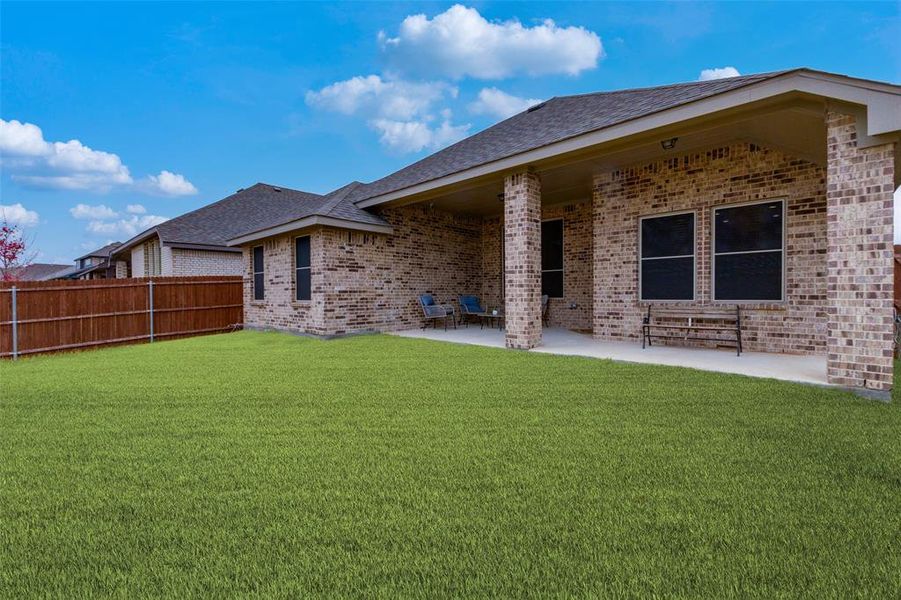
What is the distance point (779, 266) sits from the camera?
23.8 feet

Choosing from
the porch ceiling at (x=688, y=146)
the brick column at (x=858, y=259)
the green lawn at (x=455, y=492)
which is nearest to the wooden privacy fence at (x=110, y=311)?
the green lawn at (x=455, y=492)

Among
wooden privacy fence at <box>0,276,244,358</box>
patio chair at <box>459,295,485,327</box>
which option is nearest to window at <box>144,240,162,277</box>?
wooden privacy fence at <box>0,276,244,358</box>

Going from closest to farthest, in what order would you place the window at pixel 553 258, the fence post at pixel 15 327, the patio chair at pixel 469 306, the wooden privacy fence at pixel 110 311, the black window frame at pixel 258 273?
1. the fence post at pixel 15 327
2. the wooden privacy fence at pixel 110 311
3. the window at pixel 553 258
4. the patio chair at pixel 469 306
5. the black window frame at pixel 258 273

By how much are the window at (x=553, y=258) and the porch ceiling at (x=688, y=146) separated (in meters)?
1.08

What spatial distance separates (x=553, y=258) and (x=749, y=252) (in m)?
5.03

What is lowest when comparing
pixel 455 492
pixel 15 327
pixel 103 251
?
pixel 455 492

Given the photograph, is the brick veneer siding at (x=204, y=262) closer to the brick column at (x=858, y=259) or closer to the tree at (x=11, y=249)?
the tree at (x=11, y=249)

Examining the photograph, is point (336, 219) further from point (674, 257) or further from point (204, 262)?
point (204, 262)

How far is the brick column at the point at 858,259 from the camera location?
4.58 meters

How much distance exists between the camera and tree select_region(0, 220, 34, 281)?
22.0 m

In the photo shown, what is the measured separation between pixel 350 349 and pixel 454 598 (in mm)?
7059

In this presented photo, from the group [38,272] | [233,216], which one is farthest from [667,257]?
[38,272]

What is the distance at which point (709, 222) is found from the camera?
792cm

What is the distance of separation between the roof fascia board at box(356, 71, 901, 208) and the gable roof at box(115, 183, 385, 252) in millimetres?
7206
